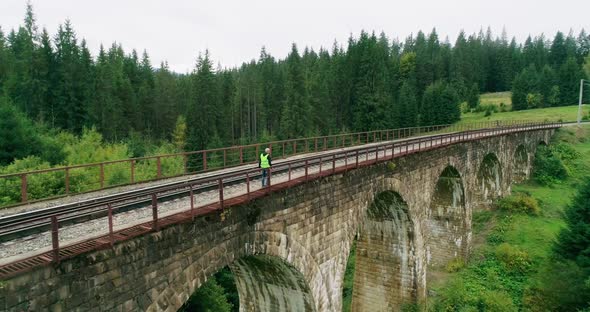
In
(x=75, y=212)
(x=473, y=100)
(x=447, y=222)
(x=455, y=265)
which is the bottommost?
(x=455, y=265)

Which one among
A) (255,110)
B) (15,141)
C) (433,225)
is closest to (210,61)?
(255,110)

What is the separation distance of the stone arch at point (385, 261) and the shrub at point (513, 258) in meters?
10.2

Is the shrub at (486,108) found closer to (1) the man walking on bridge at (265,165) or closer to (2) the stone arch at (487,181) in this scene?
(2) the stone arch at (487,181)

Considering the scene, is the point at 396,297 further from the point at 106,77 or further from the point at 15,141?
the point at 106,77

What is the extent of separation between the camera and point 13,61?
57469 millimetres

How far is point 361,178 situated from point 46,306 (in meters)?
13.2

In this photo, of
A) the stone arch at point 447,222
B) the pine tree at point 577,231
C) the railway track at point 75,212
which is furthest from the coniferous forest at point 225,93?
the pine tree at point 577,231

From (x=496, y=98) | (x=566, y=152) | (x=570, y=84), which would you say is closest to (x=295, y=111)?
(x=566, y=152)

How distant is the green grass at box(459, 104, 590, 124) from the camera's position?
78688 millimetres

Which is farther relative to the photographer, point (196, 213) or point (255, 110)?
point (255, 110)

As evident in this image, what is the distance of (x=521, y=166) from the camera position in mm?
47938

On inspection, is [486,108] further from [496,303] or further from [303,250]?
[303,250]

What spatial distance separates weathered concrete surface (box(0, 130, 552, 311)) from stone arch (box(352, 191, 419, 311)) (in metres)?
0.06

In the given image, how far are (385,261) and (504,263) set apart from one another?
11.6 m
